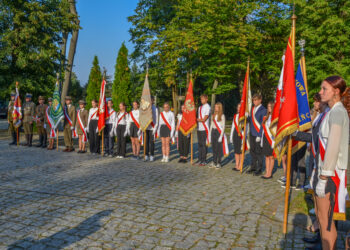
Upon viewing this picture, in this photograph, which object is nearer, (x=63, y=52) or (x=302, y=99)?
(x=302, y=99)

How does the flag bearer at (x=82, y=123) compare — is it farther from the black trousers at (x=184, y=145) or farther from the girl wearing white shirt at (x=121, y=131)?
the black trousers at (x=184, y=145)

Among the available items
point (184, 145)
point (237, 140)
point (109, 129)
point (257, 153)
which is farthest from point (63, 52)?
point (257, 153)

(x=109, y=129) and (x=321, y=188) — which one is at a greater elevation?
(x=109, y=129)

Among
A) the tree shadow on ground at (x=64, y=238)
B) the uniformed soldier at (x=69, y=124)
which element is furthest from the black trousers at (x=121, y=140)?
the tree shadow on ground at (x=64, y=238)

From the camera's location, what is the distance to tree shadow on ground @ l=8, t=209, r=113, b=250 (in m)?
3.80

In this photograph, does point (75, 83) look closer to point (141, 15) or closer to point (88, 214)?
point (141, 15)

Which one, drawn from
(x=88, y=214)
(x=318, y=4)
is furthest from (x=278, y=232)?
(x=318, y=4)

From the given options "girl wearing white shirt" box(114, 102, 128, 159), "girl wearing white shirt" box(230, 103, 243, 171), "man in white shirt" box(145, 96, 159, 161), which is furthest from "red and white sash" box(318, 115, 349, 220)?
"girl wearing white shirt" box(114, 102, 128, 159)

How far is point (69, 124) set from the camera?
12.3 meters

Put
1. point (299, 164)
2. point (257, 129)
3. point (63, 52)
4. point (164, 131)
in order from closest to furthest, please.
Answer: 1. point (299, 164)
2. point (257, 129)
3. point (164, 131)
4. point (63, 52)

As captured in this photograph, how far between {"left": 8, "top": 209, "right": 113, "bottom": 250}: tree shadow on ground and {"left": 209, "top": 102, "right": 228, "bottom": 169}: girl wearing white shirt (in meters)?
5.36

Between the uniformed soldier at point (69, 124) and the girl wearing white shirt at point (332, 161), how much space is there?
10.6 metres

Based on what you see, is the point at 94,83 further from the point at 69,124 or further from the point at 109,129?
the point at 109,129

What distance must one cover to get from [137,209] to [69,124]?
318 inches
